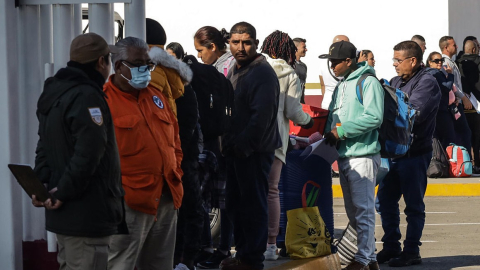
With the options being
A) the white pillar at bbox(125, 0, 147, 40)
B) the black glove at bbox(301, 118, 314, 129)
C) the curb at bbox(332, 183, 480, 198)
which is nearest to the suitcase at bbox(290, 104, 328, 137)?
the black glove at bbox(301, 118, 314, 129)

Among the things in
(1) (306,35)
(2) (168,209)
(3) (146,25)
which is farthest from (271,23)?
(2) (168,209)

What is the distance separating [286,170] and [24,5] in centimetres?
279

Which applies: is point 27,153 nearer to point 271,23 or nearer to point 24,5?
point 24,5

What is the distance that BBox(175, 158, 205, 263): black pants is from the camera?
20.9ft

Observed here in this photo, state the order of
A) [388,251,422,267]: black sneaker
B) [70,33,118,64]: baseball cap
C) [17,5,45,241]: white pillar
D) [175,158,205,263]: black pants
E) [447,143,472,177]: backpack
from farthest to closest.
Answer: [447,143,472,177]: backpack
[388,251,422,267]: black sneaker
[175,158,205,263]: black pants
[17,5,45,241]: white pillar
[70,33,118,64]: baseball cap

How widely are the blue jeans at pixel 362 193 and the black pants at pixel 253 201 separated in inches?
25.8

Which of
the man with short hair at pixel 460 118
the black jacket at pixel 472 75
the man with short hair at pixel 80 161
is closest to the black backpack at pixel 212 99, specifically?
the man with short hair at pixel 80 161

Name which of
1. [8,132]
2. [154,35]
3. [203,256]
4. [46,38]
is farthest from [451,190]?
[8,132]

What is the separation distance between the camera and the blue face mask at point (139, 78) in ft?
16.3

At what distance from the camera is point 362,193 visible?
710cm

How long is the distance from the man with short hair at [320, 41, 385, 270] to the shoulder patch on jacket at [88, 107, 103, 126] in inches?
117

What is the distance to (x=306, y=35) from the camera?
56.3 ft

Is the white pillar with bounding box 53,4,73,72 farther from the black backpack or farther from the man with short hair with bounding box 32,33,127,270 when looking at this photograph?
the man with short hair with bounding box 32,33,127,270

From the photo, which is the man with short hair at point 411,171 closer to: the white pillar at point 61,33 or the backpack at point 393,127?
the backpack at point 393,127
